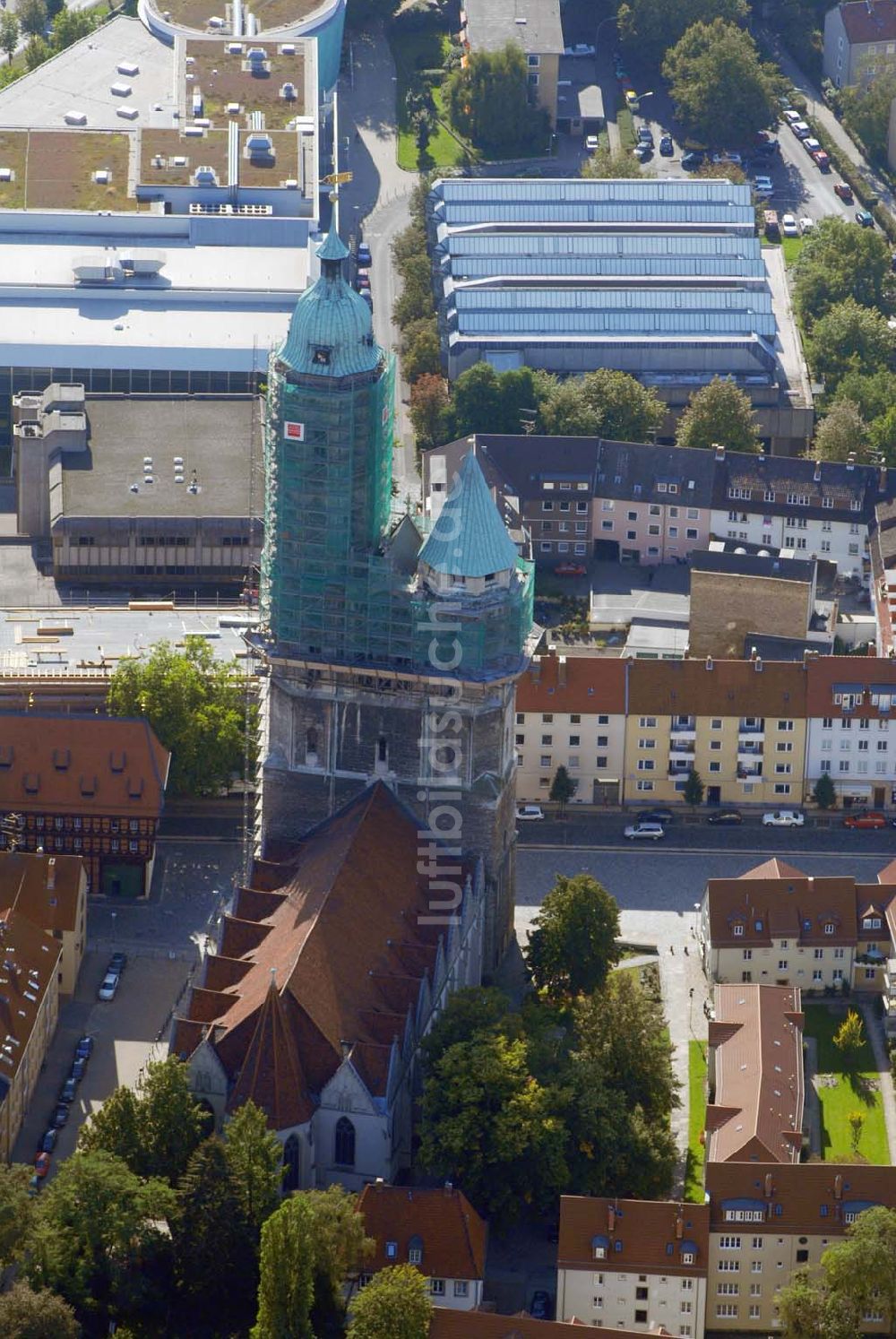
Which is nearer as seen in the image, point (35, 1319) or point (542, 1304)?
point (35, 1319)

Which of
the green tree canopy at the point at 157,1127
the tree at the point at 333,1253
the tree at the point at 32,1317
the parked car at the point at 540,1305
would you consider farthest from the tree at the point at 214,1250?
the parked car at the point at 540,1305

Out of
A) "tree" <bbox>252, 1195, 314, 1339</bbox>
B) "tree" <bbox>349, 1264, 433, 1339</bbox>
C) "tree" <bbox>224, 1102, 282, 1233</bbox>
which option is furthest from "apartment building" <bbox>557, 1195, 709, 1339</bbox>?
"tree" <bbox>224, 1102, 282, 1233</bbox>

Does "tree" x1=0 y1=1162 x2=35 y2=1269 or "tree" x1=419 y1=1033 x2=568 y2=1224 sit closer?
"tree" x1=0 y1=1162 x2=35 y2=1269

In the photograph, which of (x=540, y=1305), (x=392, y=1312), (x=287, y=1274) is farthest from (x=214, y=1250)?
(x=540, y=1305)

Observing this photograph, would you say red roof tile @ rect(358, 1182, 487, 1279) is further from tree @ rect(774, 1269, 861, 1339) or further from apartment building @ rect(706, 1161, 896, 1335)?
tree @ rect(774, 1269, 861, 1339)

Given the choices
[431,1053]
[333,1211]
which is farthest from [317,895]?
[333,1211]

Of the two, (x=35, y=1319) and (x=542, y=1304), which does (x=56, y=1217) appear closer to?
(x=35, y=1319)
